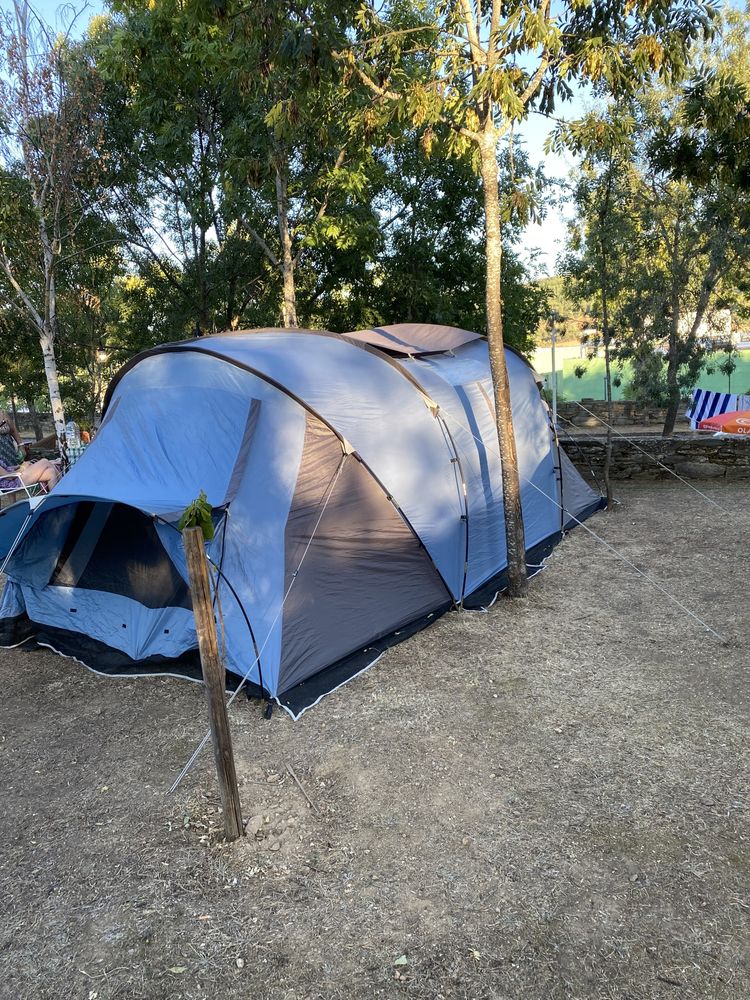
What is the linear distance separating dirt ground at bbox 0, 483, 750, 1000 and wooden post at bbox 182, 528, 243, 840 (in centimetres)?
21

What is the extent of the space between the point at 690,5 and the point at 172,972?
7592mm

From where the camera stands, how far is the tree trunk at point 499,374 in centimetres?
601

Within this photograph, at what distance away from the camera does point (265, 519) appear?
4.95 metres

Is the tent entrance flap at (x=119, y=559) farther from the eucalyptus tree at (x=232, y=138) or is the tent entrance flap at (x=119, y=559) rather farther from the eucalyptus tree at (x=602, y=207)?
the eucalyptus tree at (x=602, y=207)

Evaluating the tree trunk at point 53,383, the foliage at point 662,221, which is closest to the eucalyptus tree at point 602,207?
the foliage at point 662,221

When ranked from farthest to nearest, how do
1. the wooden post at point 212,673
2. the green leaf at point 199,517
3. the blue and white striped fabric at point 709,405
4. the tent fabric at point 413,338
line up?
the blue and white striped fabric at point 709,405 → the tent fabric at point 413,338 → the green leaf at point 199,517 → the wooden post at point 212,673

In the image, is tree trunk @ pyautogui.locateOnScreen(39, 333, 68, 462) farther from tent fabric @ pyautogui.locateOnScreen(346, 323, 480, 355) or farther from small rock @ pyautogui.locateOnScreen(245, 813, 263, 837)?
small rock @ pyautogui.locateOnScreen(245, 813, 263, 837)

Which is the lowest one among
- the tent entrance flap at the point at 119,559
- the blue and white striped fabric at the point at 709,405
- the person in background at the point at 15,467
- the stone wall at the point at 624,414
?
the stone wall at the point at 624,414

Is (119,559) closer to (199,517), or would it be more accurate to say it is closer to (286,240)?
(199,517)

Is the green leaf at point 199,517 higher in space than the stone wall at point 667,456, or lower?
higher

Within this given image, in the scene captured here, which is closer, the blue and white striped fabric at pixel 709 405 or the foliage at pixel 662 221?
the foliage at pixel 662 221

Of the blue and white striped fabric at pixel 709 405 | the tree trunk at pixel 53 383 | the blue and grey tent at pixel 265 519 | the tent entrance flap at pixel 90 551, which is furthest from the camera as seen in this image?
the blue and white striped fabric at pixel 709 405

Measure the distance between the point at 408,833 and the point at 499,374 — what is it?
4109 millimetres

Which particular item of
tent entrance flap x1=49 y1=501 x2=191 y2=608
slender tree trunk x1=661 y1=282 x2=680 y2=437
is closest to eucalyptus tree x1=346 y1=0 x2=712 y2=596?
tent entrance flap x1=49 y1=501 x2=191 y2=608
